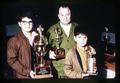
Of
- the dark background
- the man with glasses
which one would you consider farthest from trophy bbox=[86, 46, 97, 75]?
Answer: the man with glasses

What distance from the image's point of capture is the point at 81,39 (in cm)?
362

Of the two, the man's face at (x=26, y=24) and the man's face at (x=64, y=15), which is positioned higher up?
the man's face at (x=64, y=15)

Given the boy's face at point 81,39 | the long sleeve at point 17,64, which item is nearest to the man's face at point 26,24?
the long sleeve at point 17,64

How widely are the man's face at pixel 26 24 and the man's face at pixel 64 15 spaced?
8.2 inches

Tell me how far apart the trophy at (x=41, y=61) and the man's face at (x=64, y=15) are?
0.16 metres

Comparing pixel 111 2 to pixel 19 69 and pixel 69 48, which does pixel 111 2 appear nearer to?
pixel 69 48

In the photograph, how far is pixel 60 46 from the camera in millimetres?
3615

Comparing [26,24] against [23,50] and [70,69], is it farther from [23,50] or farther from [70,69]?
[70,69]

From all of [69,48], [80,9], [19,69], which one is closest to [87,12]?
[80,9]

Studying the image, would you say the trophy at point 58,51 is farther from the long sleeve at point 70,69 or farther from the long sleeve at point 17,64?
the long sleeve at point 17,64

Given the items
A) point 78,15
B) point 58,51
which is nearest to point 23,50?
point 58,51

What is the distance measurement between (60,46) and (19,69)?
326 mm


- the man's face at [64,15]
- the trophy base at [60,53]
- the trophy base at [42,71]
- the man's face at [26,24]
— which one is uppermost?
the man's face at [64,15]

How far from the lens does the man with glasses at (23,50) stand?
3615mm
